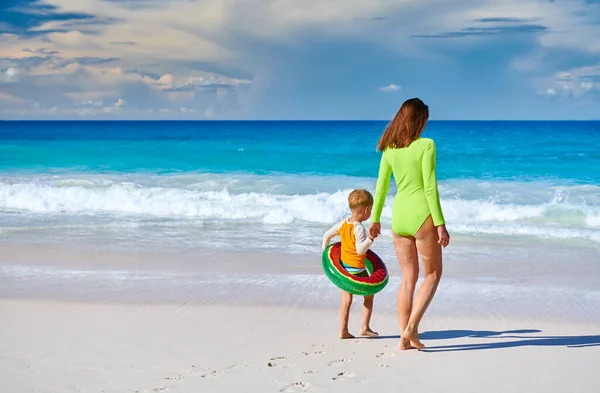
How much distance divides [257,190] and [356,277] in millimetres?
13871

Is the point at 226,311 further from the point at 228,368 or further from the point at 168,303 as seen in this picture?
the point at 228,368

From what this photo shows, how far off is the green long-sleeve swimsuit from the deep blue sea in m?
4.75

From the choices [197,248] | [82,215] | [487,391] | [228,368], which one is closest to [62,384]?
[228,368]

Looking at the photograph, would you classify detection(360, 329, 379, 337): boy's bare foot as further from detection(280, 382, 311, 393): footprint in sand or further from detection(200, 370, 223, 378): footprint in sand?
detection(200, 370, 223, 378): footprint in sand

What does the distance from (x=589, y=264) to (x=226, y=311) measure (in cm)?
461

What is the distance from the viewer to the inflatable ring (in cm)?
483

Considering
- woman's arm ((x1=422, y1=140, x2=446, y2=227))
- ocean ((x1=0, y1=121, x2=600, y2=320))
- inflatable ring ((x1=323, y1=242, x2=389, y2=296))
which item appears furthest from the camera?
ocean ((x1=0, y1=121, x2=600, y2=320))

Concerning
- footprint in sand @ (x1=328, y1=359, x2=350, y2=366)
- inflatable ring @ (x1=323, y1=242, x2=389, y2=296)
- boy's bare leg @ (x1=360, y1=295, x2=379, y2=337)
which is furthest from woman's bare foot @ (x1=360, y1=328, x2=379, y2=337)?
footprint in sand @ (x1=328, y1=359, x2=350, y2=366)

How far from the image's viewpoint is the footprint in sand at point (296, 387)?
399 centimetres

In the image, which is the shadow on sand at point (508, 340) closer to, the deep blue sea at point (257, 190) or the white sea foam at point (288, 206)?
the deep blue sea at point (257, 190)

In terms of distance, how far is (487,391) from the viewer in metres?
3.97

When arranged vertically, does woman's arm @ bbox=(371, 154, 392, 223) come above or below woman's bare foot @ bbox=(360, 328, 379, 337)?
above

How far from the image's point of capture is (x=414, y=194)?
446cm

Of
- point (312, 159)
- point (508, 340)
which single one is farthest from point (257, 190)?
point (508, 340)
